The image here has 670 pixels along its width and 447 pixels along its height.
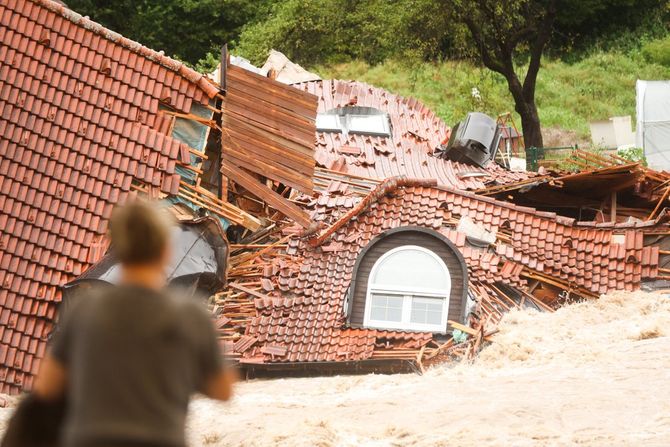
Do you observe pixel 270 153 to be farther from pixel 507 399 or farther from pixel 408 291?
pixel 507 399

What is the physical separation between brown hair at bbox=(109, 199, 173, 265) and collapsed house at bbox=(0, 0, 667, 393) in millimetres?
13371

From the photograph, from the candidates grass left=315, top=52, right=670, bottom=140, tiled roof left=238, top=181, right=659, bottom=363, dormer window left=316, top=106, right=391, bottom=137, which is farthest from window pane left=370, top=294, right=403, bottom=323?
grass left=315, top=52, right=670, bottom=140

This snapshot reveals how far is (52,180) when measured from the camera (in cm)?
1905

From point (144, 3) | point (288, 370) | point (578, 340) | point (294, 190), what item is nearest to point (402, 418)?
point (578, 340)

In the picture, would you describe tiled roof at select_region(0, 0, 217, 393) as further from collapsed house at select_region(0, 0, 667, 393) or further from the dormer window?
the dormer window

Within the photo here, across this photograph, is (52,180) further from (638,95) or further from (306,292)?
(638,95)

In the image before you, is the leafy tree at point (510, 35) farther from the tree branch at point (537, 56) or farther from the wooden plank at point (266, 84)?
the wooden plank at point (266, 84)

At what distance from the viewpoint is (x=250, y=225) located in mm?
20266

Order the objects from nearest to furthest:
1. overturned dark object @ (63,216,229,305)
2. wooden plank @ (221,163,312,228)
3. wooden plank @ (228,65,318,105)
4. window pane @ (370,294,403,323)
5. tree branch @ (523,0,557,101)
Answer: overturned dark object @ (63,216,229,305) < window pane @ (370,294,403,323) < wooden plank @ (221,163,312,228) < wooden plank @ (228,65,318,105) < tree branch @ (523,0,557,101)

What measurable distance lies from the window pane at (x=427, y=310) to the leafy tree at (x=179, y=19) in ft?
98.2

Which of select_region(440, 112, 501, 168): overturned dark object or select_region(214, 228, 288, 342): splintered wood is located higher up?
select_region(440, 112, 501, 168): overturned dark object

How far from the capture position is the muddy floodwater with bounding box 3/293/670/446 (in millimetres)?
11711

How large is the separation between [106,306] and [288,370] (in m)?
14.2

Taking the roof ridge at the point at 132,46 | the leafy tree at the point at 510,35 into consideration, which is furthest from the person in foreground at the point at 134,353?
the leafy tree at the point at 510,35
